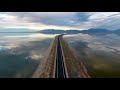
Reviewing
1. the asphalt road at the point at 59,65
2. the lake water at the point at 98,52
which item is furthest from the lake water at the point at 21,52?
the lake water at the point at 98,52

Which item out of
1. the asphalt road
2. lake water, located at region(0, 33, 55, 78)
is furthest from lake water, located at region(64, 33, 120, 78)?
lake water, located at region(0, 33, 55, 78)

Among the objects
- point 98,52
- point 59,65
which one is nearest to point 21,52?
point 59,65

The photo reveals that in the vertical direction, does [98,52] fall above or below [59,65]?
above

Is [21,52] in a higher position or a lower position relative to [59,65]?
higher

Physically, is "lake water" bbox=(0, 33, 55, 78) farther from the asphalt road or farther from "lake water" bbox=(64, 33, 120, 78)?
"lake water" bbox=(64, 33, 120, 78)

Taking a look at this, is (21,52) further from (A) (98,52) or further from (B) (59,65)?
(A) (98,52)
